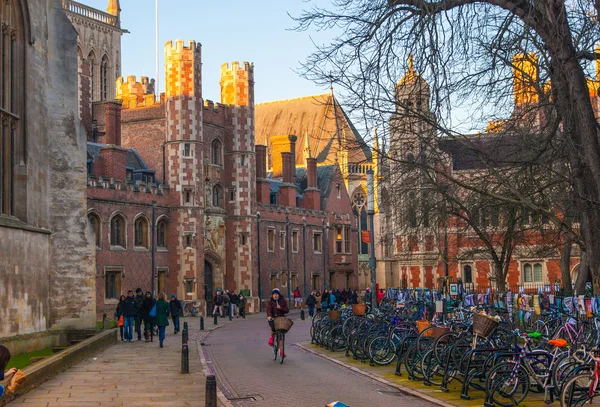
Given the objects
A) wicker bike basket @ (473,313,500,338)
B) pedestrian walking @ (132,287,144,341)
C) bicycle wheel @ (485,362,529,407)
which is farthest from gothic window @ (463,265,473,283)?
bicycle wheel @ (485,362,529,407)

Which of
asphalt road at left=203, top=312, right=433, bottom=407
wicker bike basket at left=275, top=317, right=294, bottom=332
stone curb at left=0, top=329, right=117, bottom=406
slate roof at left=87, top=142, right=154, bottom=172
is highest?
slate roof at left=87, top=142, right=154, bottom=172

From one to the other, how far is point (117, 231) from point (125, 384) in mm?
31607

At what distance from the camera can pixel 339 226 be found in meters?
68.8

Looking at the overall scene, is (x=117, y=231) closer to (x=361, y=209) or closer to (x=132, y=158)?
(x=132, y=158)

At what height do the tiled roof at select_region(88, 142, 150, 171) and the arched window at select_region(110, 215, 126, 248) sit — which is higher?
the tiled roof at select_region(88, 142, 150, 171)

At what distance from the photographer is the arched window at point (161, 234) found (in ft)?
161

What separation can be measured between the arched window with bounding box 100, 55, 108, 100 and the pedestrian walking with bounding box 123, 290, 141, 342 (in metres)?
60.7

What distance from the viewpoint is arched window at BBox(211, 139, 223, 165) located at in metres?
53.7

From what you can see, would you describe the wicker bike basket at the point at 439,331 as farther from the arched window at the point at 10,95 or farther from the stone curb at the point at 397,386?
the arched window at the point at 10,95

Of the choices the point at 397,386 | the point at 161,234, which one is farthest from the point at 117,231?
the point at 397,386

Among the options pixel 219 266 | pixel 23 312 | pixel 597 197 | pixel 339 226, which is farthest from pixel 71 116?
pixel 339 226

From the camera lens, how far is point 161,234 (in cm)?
4938

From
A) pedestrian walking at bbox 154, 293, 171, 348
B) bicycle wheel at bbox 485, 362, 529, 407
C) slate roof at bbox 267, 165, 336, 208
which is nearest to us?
bicycle wheel at bbox 485, 362, 529, 407

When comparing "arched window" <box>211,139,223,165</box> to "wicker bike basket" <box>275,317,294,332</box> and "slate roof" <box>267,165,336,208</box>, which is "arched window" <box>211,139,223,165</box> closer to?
"slate roof" <box>267,165,336,208</box>
